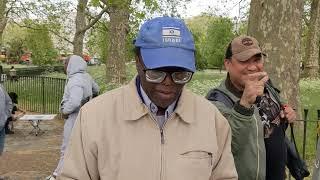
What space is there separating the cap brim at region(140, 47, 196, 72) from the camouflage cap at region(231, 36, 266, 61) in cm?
108

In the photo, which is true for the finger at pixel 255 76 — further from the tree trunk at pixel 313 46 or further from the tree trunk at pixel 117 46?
the tree trunk at pixel 313 46

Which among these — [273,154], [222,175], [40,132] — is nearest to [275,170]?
[273,154]

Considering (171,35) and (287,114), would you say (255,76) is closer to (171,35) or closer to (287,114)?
(287,114)

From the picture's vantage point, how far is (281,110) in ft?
10.8

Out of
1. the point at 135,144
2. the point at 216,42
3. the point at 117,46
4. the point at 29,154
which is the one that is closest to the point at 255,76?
the point at 135,144

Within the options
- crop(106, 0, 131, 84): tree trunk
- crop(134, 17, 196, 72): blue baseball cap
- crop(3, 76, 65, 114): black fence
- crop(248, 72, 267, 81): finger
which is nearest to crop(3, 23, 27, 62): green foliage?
crop(3, 76, 65, 114): black fence

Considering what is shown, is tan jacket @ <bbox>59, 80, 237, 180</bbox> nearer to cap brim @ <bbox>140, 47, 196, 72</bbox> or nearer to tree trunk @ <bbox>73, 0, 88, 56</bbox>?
cap brim @ <bbox>140, 47, 196, 72</bbox>

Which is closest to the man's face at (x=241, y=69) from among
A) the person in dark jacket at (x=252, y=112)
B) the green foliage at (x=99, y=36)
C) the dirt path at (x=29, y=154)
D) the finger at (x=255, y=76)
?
the person in dark jacket at (x=252, y=112)

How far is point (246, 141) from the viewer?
2797 millimetres

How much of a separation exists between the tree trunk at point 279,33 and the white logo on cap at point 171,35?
19.8 feet

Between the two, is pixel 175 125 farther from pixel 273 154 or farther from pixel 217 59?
pixel 217 59

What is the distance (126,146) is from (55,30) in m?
22.7

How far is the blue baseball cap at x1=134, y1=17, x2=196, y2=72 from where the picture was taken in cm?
208

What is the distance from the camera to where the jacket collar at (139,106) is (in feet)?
7.15
